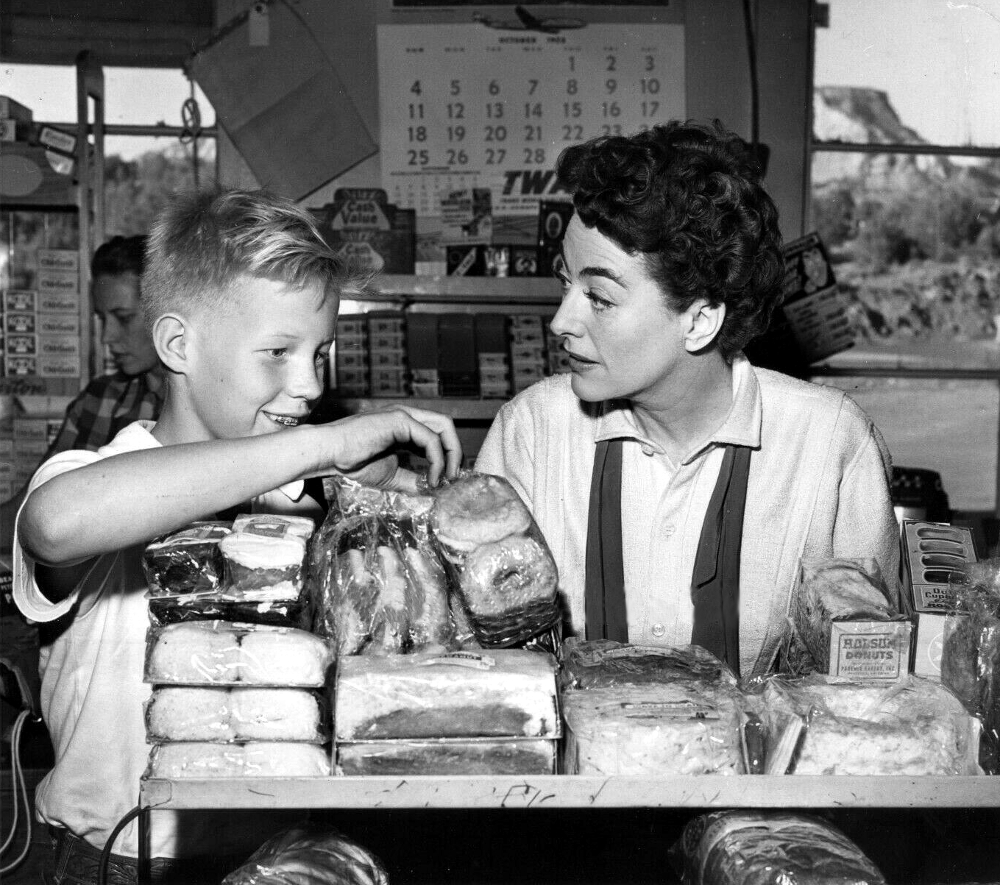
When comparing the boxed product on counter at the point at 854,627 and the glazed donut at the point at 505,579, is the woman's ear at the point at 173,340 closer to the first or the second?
the glazed donut at the point at 505,579

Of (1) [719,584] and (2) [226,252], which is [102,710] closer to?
(2) [226,252]

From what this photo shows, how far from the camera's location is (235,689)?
1.04 meters

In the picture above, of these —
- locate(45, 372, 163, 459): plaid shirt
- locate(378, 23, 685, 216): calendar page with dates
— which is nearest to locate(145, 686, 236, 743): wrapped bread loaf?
locate(45, 372, 163, 459): plaid shirt

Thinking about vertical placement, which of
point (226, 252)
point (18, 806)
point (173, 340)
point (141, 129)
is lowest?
point (18, 806)

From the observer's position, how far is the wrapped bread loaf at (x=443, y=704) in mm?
1023

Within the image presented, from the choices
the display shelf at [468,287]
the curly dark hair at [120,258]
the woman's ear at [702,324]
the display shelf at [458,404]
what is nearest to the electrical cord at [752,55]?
the display shelf at [468,287]

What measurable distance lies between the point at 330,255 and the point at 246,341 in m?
0.16

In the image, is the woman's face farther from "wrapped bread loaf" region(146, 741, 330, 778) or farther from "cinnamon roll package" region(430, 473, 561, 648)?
"wrapped bread loaf" region(146, 741, 330, 778)

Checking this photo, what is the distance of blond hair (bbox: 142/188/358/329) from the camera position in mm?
1312

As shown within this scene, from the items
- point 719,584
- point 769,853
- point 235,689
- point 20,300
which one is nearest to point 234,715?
point 235,689

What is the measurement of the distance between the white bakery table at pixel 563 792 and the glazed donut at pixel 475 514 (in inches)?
10.7

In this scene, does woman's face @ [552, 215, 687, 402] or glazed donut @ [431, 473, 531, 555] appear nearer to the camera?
glazed donut @ [431, 473, 531, 555]

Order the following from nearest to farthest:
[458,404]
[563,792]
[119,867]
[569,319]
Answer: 1. [563,792]
2. [119,867]
3. [569,319]
4. [458,404]

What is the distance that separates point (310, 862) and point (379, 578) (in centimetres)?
32
